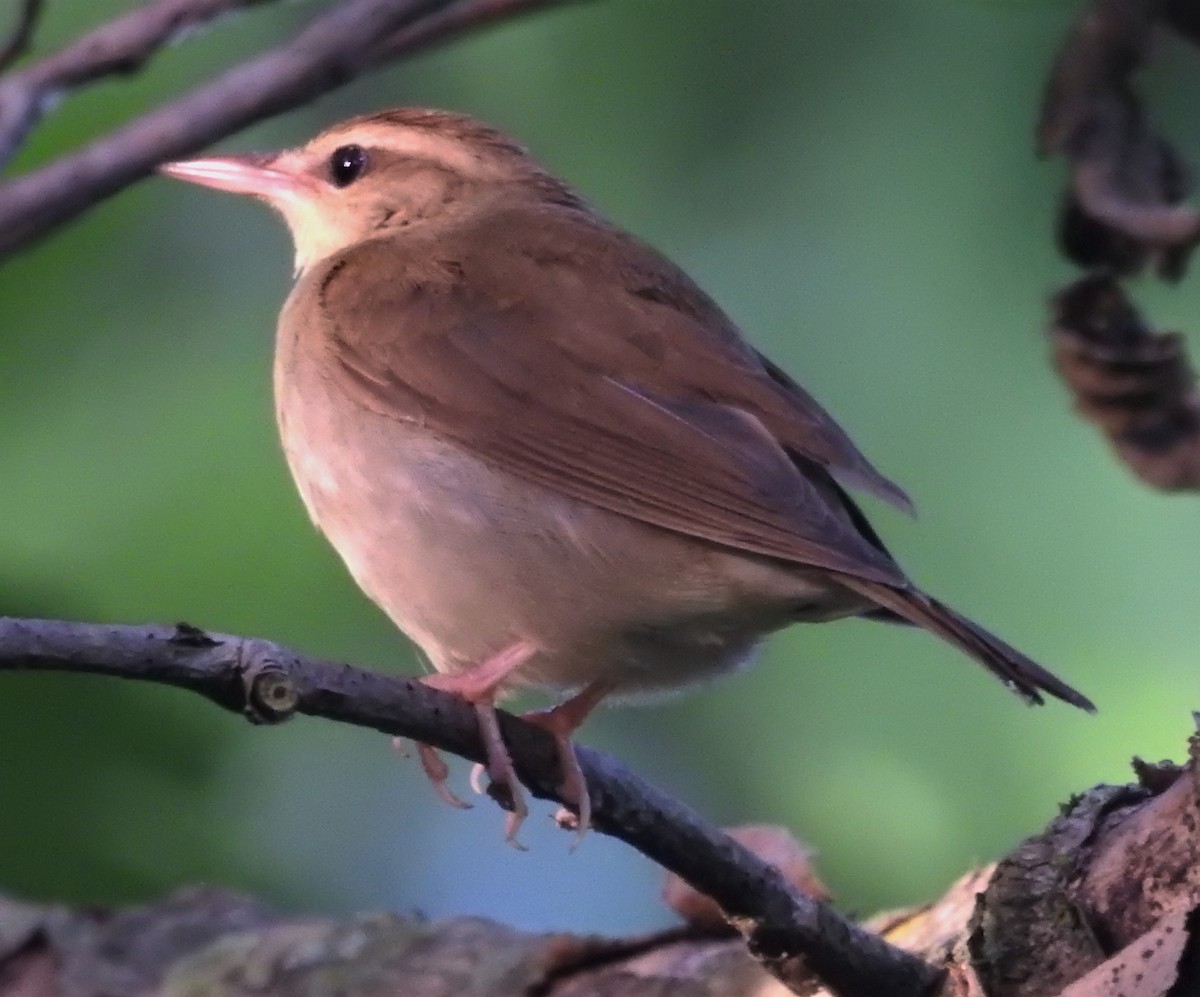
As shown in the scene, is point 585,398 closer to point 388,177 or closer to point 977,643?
point 977,643

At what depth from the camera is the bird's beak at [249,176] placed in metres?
3.54

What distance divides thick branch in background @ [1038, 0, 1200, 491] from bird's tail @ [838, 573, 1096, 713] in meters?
1.00

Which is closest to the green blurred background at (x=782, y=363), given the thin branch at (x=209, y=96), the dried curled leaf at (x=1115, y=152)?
the dried curled leaf at (x=1115, y=152)

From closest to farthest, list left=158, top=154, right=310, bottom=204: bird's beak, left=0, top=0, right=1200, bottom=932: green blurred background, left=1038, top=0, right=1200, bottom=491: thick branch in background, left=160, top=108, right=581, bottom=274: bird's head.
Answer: left=1038, top=0, right=1200, bottom=491: thick branch in background → left=158, top=154, right=310, bottom=204: bird's beak → left=160, top=108, right=581, bottom=274: bird's head → left=0, top=0, right=1200, bottom=932: green blurred background

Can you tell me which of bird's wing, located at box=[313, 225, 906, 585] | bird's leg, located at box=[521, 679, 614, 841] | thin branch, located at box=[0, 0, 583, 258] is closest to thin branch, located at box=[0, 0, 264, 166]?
thin branch, located at box=[0, 0, 583, 258]

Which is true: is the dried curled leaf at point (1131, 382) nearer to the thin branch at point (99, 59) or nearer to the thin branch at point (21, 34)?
the thin branch at point (99, 59)

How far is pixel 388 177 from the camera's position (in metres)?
3.73

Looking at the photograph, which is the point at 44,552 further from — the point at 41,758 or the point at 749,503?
the point at 749,503

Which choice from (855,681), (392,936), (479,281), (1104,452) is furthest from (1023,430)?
(392,936)

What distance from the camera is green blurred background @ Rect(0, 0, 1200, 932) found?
4012 mm

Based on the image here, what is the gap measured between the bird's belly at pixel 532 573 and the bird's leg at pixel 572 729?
32 mm

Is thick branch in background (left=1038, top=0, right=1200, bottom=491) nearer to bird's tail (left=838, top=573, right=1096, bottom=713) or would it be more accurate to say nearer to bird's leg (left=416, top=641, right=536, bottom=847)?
bird's tail (left=838, top=573, right=1096, bottom=713)

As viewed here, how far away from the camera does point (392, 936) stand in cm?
332

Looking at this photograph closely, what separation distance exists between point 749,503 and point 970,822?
1.57 m
